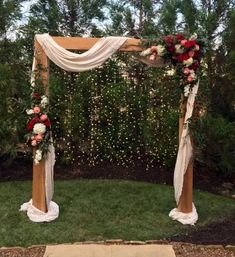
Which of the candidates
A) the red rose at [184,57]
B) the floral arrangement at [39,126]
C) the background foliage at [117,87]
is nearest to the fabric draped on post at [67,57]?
the floral arrangement at [39,126]

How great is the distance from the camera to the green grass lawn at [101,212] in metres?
4.83

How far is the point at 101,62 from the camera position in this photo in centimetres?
518

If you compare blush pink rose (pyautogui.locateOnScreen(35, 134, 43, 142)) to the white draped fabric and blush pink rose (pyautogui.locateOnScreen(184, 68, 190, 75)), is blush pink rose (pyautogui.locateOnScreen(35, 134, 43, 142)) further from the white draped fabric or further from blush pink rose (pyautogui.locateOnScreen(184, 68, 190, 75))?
blush pink rose (pyautogui.locateOnScreen(184, 68, 190, 75))

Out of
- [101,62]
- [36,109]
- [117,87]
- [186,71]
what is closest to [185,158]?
[186,71]

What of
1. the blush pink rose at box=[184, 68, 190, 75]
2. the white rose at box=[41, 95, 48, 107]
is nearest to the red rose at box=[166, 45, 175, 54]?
the blush pink rose at box=[184, 68, 190, 75]

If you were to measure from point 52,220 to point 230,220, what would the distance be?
2.17 m

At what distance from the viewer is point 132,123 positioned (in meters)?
7.54

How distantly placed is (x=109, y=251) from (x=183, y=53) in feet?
7.70

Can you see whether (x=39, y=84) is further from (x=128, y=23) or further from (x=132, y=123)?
(x=128, y=23)

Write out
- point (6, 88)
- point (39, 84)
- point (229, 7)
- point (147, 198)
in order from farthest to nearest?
point (229, 7) → point (6, 88) → point (147, 198) → point (39, 84)

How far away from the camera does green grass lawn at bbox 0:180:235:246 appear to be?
4832 millimetres

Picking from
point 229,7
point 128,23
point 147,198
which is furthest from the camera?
point 128,23

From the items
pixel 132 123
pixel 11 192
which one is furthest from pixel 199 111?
pixel 11 192

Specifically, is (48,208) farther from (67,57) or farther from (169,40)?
(169,40)
